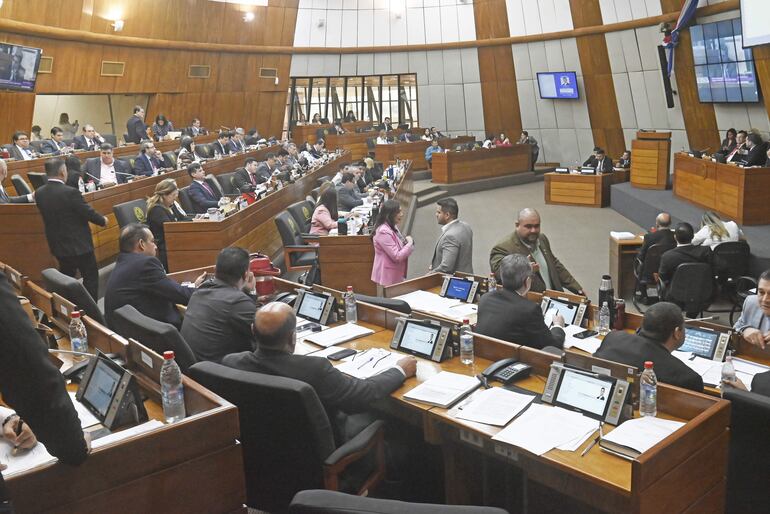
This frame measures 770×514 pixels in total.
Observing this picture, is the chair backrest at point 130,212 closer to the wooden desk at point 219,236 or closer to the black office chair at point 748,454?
the wooden desk at point 219,236

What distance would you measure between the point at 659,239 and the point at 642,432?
175 inches

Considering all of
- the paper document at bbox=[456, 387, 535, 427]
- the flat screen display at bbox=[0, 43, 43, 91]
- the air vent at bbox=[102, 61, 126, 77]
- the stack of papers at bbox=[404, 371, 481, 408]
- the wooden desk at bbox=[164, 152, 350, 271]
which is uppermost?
the air vent at bbox=[102, 61, 126, 77]

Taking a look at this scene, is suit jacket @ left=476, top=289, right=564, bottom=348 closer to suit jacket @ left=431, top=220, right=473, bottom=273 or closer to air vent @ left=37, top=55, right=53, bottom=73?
suit jacket @ left=431, top=220, right=473, bottom=273

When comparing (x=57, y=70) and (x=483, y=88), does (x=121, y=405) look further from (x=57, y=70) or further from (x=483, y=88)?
(x=483, y=88)

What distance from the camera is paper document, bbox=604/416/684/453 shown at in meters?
2.50

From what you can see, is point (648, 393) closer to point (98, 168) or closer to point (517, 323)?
point (517, 323)

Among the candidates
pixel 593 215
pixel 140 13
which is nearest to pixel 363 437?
pixel 593 215

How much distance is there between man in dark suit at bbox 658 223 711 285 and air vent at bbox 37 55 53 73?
10747 mm

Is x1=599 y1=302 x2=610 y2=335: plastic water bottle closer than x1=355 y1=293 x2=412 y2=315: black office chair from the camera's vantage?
Yes

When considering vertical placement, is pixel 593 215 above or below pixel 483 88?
below

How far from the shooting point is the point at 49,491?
206 centimetres

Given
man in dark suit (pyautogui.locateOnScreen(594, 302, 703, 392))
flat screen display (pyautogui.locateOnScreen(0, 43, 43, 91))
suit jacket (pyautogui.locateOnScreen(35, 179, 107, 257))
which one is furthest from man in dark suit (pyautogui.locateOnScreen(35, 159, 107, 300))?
flat screen display (pyautogui.locateOnScreen(0, 43, 43, 91))

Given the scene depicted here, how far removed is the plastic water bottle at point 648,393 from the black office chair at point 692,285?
355 cm

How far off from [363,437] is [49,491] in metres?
1.18
